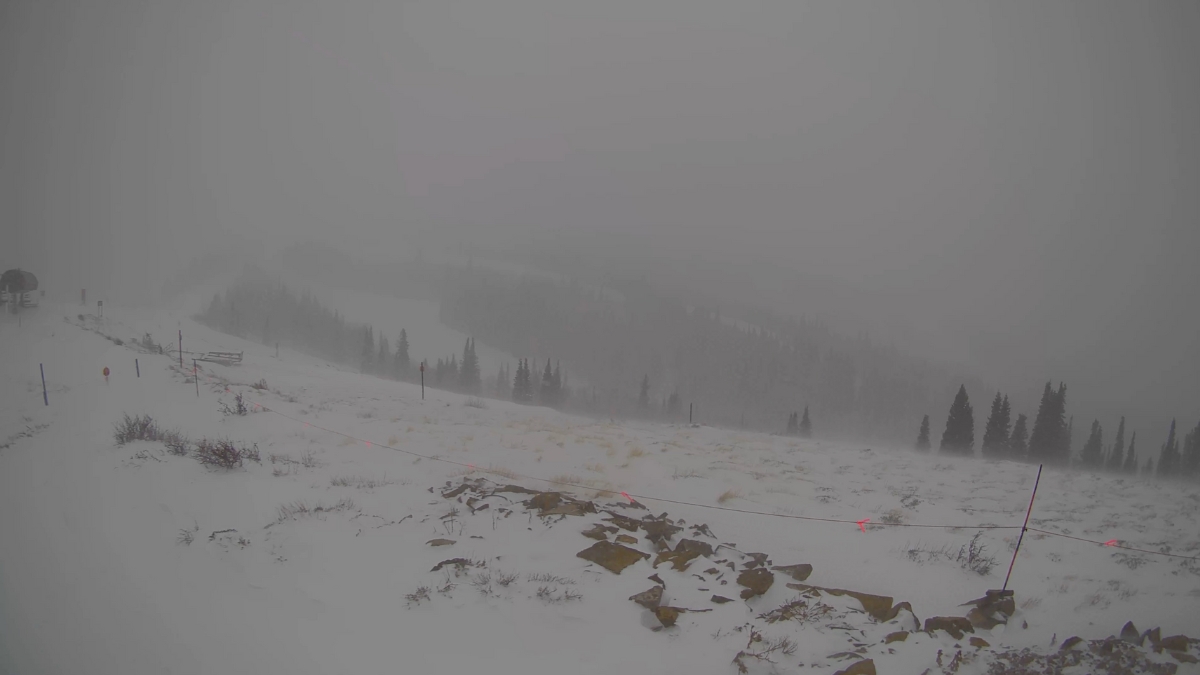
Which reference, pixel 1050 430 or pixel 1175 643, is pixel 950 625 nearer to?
pixel 1175 643

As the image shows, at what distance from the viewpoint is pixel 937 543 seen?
7.88 meters

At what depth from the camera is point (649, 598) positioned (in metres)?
5.23

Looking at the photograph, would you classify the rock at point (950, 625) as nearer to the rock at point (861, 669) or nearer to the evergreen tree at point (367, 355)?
the rock at point (861, 669)

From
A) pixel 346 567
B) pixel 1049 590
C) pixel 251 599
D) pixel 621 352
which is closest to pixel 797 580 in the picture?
pixel 1049 590

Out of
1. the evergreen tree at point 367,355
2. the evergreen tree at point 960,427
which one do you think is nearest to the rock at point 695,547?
the evergreen tree at point 960,427

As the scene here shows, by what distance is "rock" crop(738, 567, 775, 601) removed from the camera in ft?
18.4

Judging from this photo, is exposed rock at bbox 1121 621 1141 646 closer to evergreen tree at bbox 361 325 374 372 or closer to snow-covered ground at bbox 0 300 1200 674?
snow-covered ground at bbox 0 300 1200 674

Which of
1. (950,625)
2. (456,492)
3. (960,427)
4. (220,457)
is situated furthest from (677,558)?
(960,427)

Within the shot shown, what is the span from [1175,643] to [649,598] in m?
5.36

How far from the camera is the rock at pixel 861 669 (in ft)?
13.8

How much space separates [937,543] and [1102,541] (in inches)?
121

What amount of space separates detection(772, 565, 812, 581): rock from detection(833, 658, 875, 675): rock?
203cm

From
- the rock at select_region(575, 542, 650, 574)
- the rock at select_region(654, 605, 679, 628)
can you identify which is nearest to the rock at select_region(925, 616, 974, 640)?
the rock at select_region(654, 605, 679, 628)

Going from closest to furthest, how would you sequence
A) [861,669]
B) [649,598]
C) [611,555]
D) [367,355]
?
[861,669] → [649,598] → [611,555] → [367,355]
